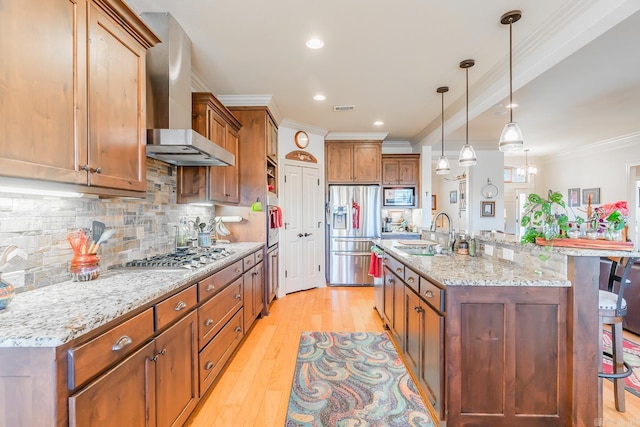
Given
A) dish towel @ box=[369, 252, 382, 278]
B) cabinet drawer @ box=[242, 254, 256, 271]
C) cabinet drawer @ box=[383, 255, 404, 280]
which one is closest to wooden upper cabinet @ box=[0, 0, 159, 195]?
cabinet drawer @ box=[242, 254, 256, 271]

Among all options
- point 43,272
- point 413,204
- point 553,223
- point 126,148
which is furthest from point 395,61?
point 413,204

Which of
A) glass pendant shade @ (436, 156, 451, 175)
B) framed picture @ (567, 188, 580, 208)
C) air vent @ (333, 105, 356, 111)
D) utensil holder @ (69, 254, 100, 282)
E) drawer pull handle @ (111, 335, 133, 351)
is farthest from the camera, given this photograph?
framed picture @ (567, 188, 580, 208)

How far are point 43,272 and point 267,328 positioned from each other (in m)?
2.25

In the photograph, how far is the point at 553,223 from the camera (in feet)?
6.35

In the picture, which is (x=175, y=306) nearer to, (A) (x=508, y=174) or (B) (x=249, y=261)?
(B) (x=249, y=261)

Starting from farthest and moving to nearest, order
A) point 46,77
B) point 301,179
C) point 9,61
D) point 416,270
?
1. point 301,179
2. point 416,270
3. point 46,77
4. point 9,61

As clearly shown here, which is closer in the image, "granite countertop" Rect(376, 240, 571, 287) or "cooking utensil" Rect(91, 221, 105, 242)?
"granite countertop" Rect(376, 240, 571, 287)

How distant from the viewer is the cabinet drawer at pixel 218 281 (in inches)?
76.6

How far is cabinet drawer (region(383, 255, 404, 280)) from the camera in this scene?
2.58 meters

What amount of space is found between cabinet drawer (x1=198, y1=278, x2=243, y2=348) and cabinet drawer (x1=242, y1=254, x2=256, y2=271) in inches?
7.2

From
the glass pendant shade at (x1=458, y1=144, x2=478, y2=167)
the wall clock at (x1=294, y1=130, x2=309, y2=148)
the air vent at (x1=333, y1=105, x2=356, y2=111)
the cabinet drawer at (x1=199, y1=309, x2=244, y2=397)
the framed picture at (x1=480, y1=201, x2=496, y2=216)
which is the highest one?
the air vent at (x1=333, y1=105, x2=356, y2=111)

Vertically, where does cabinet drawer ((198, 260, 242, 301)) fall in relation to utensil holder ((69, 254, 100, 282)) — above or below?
below

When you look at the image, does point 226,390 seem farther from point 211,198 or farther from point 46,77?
point 46,77

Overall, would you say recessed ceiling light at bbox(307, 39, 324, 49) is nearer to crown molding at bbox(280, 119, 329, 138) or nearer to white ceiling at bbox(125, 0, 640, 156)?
white ceiling at bbox(125, 0, 640, 156)
